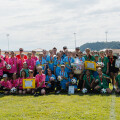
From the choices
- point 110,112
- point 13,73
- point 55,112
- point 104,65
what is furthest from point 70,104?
point 13,73

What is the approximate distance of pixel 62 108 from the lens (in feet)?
18.0

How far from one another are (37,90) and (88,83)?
6.92 feet

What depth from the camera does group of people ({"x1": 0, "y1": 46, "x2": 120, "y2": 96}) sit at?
766cm

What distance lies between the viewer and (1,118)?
186 inches

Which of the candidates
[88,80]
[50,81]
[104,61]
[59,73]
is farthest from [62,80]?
[104,61]

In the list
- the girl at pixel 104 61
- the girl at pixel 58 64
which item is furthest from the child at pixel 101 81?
the girl at pixel 58 64

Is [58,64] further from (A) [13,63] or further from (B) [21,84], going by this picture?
(A) [13,63]

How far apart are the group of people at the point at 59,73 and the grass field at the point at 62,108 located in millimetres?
1042

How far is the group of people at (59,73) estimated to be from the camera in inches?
302

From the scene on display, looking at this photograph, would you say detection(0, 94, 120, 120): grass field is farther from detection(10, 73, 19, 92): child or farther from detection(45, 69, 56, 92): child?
detection(45, 69, 56, 92): child

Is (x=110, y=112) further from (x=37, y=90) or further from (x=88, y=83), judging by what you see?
(x=37, y=90)

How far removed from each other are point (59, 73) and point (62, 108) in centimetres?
268

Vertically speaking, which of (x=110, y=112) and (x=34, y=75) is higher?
(x=34, y=75)

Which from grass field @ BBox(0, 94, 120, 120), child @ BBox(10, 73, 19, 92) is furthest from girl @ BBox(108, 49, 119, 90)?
child @ BBox(10, 73, 19, 92)
